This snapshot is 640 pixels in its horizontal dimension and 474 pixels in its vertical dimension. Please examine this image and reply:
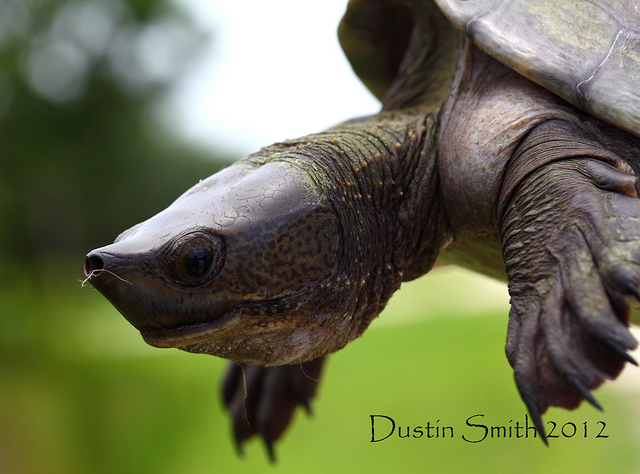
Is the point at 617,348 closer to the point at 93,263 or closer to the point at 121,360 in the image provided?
the point at 93,263

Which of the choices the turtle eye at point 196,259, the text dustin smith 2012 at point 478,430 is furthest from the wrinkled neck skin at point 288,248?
the text dustin smith 2012 at point 478,430

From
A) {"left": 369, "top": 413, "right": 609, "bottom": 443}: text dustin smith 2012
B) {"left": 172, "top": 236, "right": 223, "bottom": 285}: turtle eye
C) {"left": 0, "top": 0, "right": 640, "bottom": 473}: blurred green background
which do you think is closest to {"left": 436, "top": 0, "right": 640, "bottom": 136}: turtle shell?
{"left": 172, "top": 236, "right": 223, "bottom": 285}: turtle eye

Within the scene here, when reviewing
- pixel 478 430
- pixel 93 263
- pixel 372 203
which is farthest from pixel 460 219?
pixel 478 430

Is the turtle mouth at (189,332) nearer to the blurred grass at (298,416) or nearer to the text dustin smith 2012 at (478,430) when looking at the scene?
the text dustin smith 2012 at (478,430)

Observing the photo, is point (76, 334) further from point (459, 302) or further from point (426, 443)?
point (459, 302)

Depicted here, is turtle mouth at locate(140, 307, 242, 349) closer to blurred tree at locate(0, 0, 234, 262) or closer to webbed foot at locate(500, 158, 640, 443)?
webbed foot at locate(500, 158, 640, 443)

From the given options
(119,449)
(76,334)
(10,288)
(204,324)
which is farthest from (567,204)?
(76,334)
